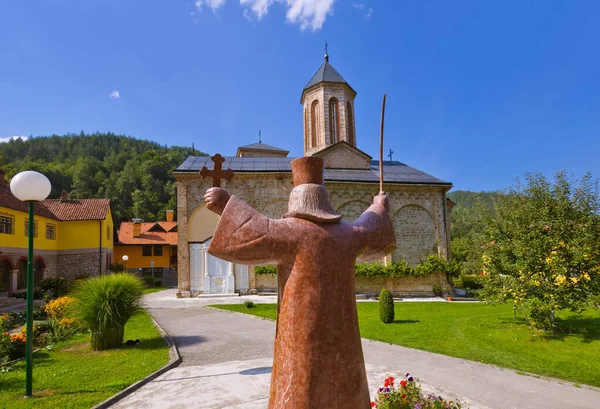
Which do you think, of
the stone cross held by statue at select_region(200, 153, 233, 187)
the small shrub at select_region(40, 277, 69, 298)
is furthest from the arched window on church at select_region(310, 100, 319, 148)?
the stone cross held by statue at select_region(200, 153, 233, 187)

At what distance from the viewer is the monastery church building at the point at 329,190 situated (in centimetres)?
2048

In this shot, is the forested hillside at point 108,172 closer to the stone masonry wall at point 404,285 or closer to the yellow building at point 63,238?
the yellow building at point 63,238

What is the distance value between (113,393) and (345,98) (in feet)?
82.3

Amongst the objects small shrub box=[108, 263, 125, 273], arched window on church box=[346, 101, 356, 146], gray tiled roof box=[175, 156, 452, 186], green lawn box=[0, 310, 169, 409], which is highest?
arched window on church box=[346, 101, 356, 146]

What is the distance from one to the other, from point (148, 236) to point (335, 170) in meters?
21.0

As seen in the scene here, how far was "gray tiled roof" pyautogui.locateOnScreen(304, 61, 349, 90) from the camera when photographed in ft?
88.7

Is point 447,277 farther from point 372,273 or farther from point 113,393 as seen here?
point 113,393

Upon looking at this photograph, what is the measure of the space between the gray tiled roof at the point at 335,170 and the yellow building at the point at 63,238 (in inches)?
393

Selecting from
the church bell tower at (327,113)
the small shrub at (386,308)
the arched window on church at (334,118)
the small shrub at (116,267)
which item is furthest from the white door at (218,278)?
the arched window on church at (334,118)

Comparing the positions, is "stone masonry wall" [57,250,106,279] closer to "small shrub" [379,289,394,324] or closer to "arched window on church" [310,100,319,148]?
"arched window on church" [310,100,319,148]

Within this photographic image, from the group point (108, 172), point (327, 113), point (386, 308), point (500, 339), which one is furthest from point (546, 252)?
point (108, 172)

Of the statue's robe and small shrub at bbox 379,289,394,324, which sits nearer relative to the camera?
the statue's robe

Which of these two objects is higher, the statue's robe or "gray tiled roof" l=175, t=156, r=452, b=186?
"gray tiled roof" l=175, t=156, r=452, b=186

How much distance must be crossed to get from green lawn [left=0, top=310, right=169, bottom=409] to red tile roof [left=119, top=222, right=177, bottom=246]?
25655mm
